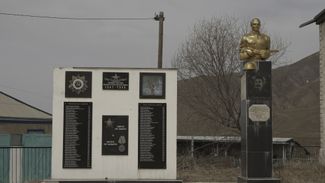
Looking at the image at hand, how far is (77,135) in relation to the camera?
1470 cm

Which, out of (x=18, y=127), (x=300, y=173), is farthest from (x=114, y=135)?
(x=18, y=127)

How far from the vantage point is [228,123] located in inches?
1166

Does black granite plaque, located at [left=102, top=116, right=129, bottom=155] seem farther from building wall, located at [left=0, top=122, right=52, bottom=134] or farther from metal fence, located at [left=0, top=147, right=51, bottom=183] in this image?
building wall, located at [left=0, top=122, right=52, bottom=134]

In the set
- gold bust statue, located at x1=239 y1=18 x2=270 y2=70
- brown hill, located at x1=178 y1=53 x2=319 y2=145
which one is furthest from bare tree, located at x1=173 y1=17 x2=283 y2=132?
gold bust statue, located at x1=239 y1=18 x2=270 y2=70

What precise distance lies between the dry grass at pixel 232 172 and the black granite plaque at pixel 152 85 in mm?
3172

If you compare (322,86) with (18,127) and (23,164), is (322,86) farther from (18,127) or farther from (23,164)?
(18,127)

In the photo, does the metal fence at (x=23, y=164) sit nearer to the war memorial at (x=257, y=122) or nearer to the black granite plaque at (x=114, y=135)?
the black granite plaque at (x=114, y=135)

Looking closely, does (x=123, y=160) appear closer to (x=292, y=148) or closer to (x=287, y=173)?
(x=287, y=173)

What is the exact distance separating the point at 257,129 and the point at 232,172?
19.1 feet

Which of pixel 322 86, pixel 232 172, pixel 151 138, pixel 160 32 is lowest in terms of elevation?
pixel 232 172

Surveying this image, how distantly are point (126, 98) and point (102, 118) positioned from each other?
30.5 inches

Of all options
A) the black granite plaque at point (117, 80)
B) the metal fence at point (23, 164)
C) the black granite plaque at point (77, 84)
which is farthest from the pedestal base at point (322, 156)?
the black granite plaque at point (77, 84)

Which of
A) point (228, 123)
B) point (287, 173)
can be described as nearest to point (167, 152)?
point (287, 173)

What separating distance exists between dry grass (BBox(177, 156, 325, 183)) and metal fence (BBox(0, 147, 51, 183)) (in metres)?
5.25
